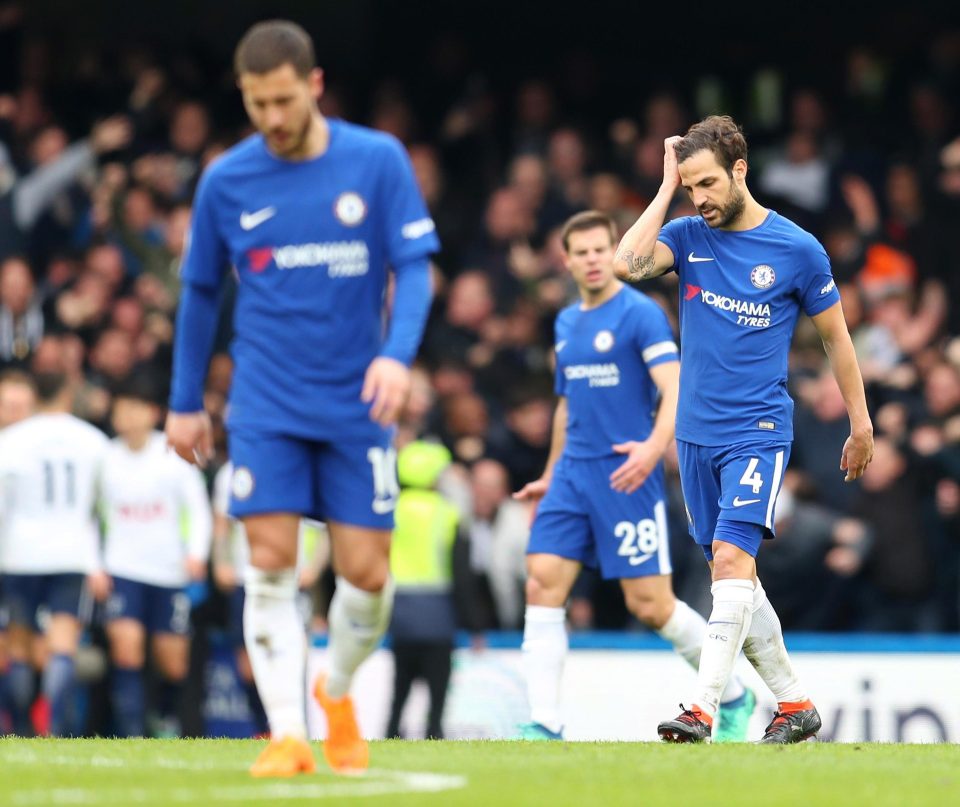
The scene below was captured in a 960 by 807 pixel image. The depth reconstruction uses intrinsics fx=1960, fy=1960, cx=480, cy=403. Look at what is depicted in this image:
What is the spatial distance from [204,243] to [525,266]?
35.3 ft

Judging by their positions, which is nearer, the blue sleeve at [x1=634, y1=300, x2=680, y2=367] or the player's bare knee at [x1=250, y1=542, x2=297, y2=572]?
the player's bare knee at [x1=250, y1=542, x2=297, y2=572]

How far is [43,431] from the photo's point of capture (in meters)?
14.3

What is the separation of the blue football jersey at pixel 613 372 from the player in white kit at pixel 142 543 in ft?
16.5

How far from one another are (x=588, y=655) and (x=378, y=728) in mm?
1663

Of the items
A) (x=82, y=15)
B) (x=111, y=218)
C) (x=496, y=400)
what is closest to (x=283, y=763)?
(x=496, y=400)

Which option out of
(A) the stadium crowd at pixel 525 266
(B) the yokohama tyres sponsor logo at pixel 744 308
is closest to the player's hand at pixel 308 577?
(A) the stadium crowd at pixel 525 266

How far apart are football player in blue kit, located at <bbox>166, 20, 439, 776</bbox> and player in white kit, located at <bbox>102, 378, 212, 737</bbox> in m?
7.85

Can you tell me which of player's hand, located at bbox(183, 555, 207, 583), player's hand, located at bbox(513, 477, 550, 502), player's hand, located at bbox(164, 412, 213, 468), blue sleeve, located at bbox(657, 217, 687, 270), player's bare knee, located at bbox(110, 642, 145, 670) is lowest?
player's bare knee, located at bbox(110, 642, 145, 670)

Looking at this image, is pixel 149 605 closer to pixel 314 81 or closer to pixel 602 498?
pixel 602 498

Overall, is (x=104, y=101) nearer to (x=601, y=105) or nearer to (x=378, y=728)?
(x=601, y=105)

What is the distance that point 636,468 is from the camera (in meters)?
9.70

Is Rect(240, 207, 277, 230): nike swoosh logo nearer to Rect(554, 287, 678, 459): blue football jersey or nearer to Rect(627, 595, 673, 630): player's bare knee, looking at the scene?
Rect(554, 287, 678, 459): blue football jersey

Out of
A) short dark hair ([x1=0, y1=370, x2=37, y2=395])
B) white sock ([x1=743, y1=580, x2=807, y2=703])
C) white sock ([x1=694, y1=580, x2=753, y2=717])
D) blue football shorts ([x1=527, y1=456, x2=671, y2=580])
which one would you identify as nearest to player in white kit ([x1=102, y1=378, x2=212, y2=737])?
short dark hair ([x1=0, y1=370, x2=37, y2=395])

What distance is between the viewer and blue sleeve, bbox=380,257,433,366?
21.8ft
